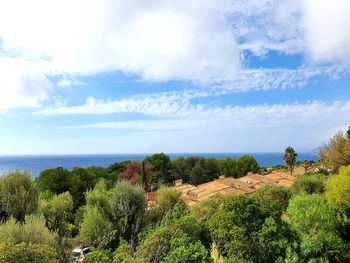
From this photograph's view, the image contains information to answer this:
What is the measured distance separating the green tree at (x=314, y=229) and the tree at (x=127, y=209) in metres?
8.74

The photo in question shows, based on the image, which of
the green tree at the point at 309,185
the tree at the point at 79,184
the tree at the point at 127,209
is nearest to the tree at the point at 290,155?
the green tree at the point at 309,185

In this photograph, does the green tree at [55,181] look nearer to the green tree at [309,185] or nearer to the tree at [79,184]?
the tree at [79,184]

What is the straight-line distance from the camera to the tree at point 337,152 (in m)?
43.4

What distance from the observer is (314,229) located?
64.3 feet

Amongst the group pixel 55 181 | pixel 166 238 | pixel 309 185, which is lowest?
pixel 166 238

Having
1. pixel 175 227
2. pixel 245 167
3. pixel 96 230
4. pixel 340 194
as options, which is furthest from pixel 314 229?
pixel 245 167

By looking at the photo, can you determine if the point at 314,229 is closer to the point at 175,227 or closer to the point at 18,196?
the point at 175,227

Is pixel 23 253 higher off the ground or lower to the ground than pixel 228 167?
higher

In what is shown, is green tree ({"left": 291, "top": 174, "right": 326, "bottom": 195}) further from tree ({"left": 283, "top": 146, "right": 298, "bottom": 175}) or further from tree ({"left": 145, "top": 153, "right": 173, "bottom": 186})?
tree ({"left": 145, "top": 153, "right": 173, "bottom": 186})

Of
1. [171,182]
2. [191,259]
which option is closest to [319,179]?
[191,259]

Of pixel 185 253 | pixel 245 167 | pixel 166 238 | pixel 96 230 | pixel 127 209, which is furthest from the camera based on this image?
pixel 245 167

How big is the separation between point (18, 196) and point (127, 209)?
19.8 feet

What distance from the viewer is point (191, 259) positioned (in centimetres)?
1465

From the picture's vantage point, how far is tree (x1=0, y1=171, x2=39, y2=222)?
1870 centimetres
